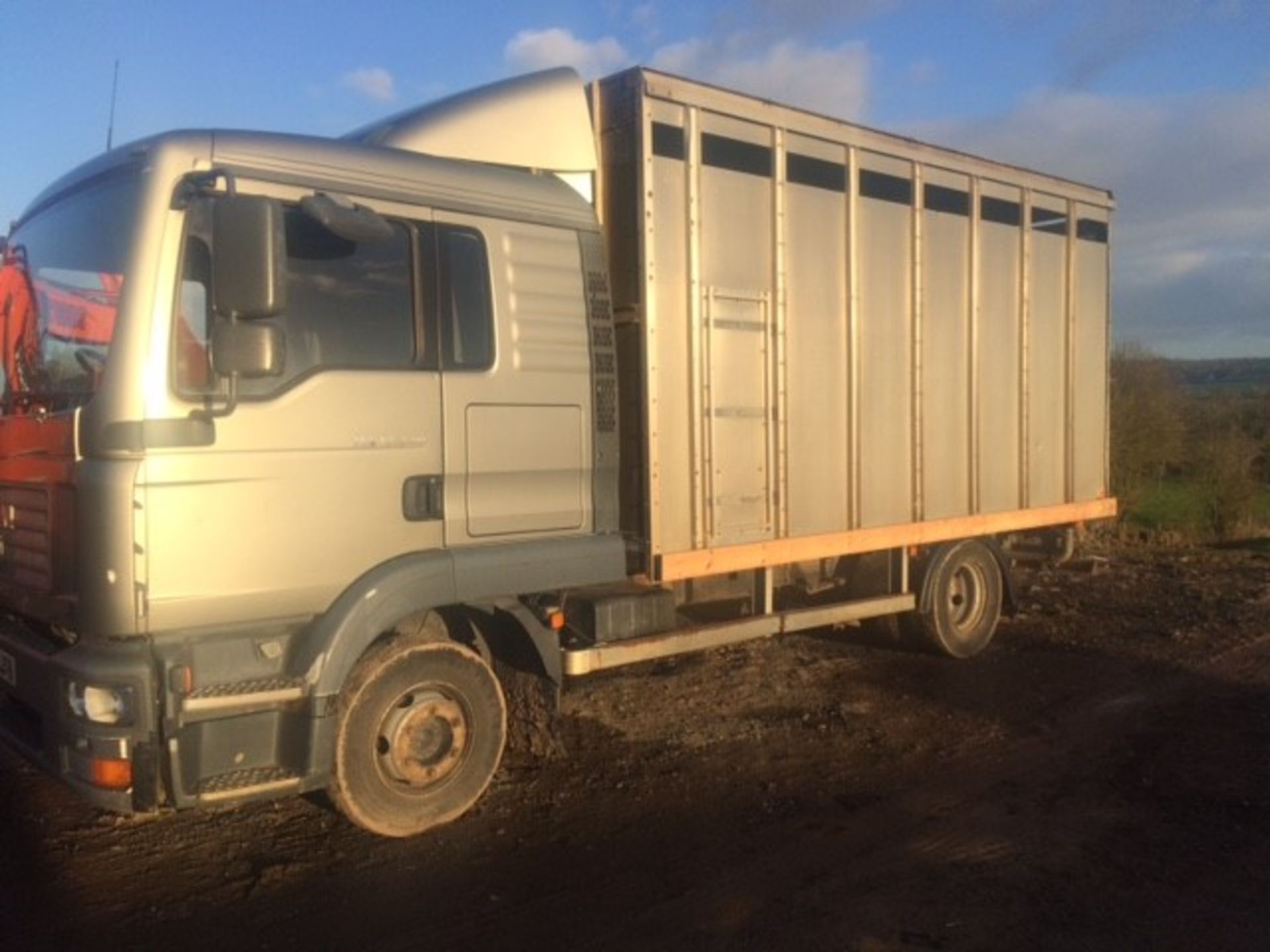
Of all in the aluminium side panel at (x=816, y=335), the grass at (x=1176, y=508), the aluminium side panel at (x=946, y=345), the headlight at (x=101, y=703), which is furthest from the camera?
the grass at (x=1176, y=508)

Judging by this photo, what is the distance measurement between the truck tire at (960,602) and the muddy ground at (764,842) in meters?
0.68

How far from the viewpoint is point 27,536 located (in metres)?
5.02

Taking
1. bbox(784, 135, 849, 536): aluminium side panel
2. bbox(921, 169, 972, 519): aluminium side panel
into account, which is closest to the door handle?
bbox(784, 135, 849, 536): aluminium side panel

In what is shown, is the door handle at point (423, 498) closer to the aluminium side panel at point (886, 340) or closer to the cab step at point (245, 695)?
the cab step at point (245, 695)

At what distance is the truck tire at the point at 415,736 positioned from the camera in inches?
198

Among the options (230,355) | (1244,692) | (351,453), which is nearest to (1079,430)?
(1244,692)

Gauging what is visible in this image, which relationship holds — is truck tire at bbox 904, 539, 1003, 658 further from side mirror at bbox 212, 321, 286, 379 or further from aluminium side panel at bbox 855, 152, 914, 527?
side mirror at bbox 212, 321, 286, 379

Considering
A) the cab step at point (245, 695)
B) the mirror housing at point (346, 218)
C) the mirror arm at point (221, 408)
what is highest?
the mirror housing at point (346, 218)

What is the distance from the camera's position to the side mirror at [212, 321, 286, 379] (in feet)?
14.6

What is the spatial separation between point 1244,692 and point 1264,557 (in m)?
8.94

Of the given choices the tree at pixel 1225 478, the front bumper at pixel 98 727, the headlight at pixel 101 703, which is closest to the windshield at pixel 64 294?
the front bumper at pixel 98 727

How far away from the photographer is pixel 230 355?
4.47m

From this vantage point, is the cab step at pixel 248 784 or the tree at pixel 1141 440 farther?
the tree at pixel 1141 440

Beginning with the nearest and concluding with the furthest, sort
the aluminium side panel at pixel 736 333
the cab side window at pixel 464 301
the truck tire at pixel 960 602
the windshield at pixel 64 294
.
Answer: the windshield at pixel 64 294 → the cab side window at pixel 464 301 → the aluminium side panel at pixel 736 333 → the truck tire at pixel 960 602
